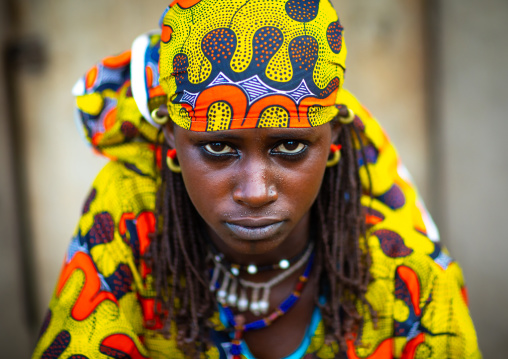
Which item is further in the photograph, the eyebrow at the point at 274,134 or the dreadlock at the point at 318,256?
the dreadlock at the point at 318,256

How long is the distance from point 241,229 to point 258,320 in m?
0.41

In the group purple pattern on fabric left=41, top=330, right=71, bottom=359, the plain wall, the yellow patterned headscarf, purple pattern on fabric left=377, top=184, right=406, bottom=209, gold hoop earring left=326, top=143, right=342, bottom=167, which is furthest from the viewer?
the plain wall

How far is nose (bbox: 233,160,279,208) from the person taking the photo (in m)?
1.27

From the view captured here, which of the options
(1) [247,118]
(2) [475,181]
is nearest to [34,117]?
(1) [247,118]

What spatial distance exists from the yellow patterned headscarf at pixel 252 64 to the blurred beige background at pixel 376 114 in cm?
167

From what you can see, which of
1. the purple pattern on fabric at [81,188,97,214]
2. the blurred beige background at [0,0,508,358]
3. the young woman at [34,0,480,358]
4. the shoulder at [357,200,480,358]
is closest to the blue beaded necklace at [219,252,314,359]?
the young woman at [34,0,480,358]

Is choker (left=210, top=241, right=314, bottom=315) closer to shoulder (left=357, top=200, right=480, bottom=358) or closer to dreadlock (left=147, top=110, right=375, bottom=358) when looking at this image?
dreadlock (left=147, top=110, right=375, bottom=358)

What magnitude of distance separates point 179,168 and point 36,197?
5.91ft

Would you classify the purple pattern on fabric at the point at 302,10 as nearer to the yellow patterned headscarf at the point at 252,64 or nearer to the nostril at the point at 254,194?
the yellow patterned headscarf at the point at 252,64

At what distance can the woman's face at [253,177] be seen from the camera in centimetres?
129

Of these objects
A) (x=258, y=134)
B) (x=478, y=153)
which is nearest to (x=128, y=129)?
(x=258, y=134)

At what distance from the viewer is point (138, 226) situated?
1621mm

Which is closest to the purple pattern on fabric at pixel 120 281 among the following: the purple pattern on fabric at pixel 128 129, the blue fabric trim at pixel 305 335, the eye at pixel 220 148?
the blue fabric trim at pixel 305 335

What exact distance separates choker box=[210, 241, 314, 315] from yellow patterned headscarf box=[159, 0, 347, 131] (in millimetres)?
526
